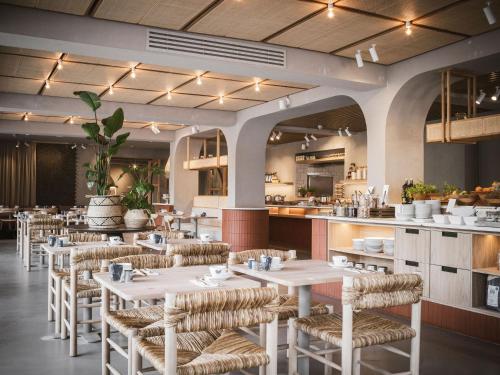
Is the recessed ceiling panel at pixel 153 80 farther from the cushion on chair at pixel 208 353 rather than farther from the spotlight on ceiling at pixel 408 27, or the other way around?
the cushion on chair at pixel 208 353

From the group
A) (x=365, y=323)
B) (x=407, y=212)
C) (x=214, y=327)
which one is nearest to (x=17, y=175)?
(x=407, y=212)

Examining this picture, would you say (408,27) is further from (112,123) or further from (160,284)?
(160,284)

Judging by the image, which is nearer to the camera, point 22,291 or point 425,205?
point 425,205

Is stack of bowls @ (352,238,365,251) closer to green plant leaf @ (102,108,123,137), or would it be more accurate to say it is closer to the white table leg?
the white table leg

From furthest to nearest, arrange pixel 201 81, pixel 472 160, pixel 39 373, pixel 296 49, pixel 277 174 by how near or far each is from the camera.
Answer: pixel 277 174, pixel 472 160, pixel 201 81, pixel 296 49, pixel 39 373

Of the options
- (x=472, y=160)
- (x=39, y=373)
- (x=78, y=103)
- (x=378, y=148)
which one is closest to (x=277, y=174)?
(x=472, y=160)

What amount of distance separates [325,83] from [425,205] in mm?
2582

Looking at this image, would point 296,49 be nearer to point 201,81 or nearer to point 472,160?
point 201,81

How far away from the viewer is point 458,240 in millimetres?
5047

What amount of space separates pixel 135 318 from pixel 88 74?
5.90 m

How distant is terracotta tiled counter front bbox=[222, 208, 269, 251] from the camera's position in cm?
1125

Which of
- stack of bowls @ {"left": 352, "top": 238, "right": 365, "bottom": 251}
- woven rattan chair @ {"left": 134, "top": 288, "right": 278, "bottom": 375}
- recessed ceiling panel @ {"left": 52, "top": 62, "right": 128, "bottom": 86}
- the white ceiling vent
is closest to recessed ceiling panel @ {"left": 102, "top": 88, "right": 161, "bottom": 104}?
recessed ceiling panel @ {"left": 52, "top": 62, "right": 128, "bottom": 86}

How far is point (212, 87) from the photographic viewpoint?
9164 millimetres

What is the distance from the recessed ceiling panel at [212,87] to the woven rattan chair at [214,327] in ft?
21.0
